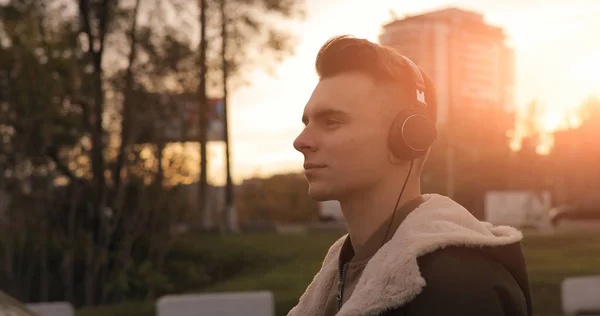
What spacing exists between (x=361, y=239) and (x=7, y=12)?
14162mm

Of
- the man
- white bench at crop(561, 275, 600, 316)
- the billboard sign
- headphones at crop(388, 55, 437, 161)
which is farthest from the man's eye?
the billboard sign

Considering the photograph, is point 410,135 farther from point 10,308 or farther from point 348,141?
point 10,308

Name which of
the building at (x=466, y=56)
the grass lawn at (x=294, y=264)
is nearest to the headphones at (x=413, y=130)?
the grass lawn at (x=294, y=264)

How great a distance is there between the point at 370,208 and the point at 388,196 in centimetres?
5

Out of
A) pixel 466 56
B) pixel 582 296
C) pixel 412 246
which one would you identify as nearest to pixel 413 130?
pixel 412 246

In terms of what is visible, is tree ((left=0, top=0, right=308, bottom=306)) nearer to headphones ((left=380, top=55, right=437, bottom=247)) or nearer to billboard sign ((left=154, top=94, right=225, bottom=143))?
billboard sign ((left=154, top=94, right=225, bottom=143))

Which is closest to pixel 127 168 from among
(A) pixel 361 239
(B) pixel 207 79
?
(B) pixel 207 79

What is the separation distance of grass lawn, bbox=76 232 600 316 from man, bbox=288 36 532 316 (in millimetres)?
6228

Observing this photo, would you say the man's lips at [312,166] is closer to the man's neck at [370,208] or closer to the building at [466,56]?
the man's neck at [370,208]

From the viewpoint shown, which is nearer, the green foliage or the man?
the man

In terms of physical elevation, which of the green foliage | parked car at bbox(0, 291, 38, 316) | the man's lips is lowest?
the green foliage

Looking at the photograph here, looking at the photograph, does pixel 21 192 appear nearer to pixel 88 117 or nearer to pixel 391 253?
pixel 88 117

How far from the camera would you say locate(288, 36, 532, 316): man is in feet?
4.61

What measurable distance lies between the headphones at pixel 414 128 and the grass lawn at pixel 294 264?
6.20 m
